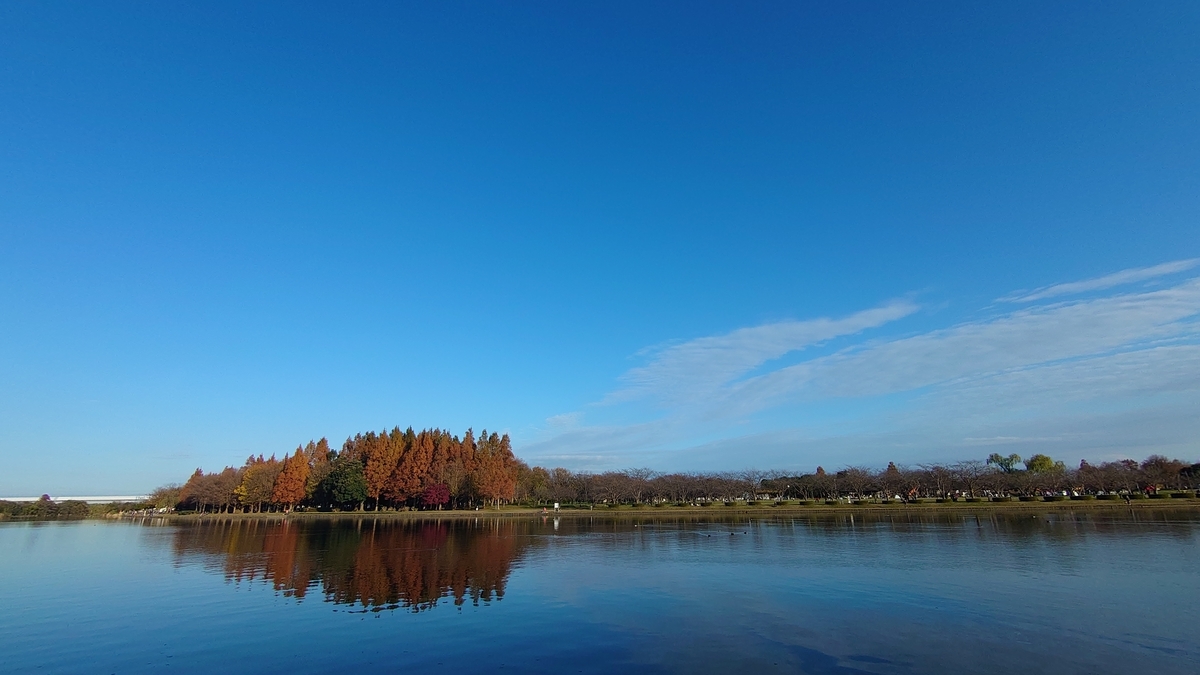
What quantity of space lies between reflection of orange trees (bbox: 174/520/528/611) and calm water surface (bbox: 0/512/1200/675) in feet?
0.87

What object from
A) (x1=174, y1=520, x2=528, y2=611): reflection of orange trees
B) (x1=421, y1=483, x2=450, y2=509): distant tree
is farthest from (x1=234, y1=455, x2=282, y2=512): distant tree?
(x1=174, y1=520, x2=528, y2=611): reflection of orange trees

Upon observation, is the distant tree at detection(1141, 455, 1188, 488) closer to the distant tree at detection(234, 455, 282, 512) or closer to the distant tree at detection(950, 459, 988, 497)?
the distant tree at detection(950, 459, 988, 497)

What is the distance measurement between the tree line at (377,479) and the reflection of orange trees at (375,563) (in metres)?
40.8

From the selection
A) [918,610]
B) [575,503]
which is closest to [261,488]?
[575,503]

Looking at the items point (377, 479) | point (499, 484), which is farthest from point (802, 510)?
point (377, 479)

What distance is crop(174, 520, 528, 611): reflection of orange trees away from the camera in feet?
84.1

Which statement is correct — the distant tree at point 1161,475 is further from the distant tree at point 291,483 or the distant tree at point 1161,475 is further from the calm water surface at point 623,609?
the distant tree at point 291,483

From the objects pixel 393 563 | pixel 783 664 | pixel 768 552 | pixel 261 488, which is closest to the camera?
pixel 783 664

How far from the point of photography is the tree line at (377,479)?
3861 inches

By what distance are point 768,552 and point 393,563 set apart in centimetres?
2466

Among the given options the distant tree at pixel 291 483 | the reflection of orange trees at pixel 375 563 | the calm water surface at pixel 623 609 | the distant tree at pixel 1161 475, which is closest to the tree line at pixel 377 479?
the distant tree at pixel 291 483

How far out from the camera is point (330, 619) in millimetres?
20875

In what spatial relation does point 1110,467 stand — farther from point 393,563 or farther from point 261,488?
point 261,488

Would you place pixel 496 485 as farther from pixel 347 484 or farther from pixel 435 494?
pixel 347 484
